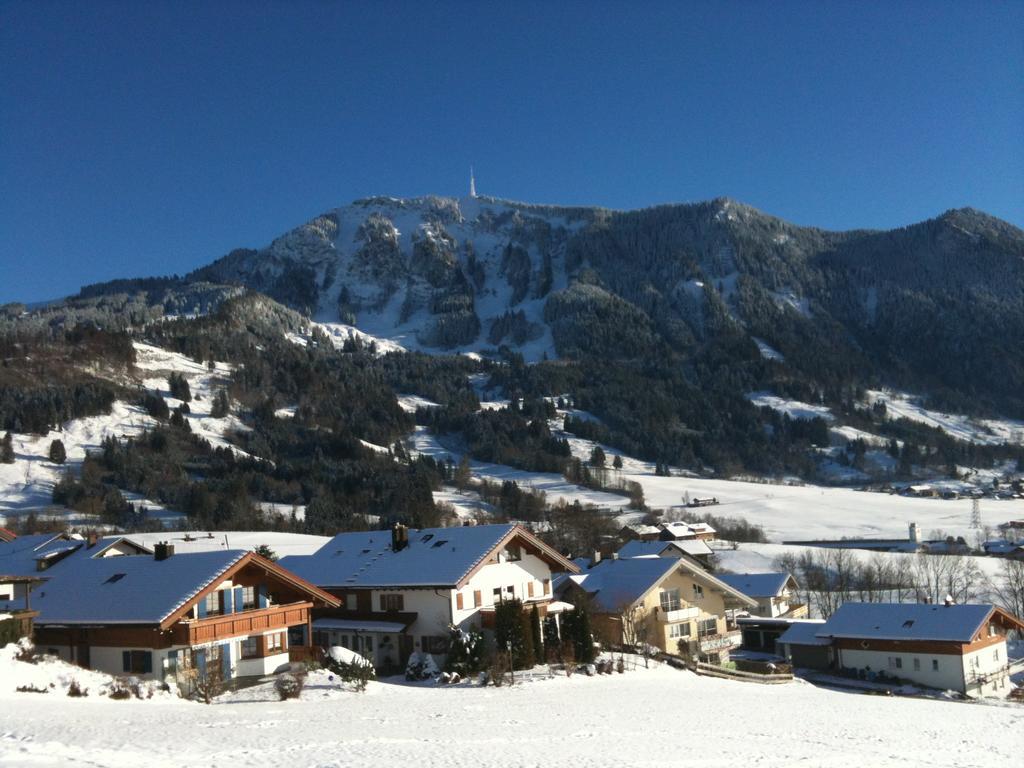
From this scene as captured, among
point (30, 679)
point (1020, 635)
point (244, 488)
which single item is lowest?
point (1020, 635)

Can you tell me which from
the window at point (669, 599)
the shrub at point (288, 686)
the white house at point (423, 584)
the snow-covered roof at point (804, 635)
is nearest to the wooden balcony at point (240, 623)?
the shrub at point (288, 686)

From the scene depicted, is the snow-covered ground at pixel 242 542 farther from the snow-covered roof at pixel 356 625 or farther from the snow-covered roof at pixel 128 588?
the snow-covered roof at pixel 128 588

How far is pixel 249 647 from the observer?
3092 cm

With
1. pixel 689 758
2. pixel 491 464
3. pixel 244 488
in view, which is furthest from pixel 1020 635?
pixel 491 464

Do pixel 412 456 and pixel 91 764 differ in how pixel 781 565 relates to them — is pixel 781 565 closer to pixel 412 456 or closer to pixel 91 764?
pixel 91 764

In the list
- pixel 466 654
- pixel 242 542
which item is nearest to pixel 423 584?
pixel 466 654

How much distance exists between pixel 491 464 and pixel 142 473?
239ft

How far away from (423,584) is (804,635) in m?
24.8

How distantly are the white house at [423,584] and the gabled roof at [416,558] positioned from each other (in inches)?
2.0

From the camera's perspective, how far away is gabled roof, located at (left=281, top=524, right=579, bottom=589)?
37.8 meters

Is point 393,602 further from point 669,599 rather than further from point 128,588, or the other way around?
point 669,599

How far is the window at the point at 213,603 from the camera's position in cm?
2987

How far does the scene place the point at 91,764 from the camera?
1499 centimetres

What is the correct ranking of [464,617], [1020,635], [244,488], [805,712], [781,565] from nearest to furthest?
1. [805,712]
2. [464,617]
3. [1020,635]
4. [781,565]
5. [244,488]
